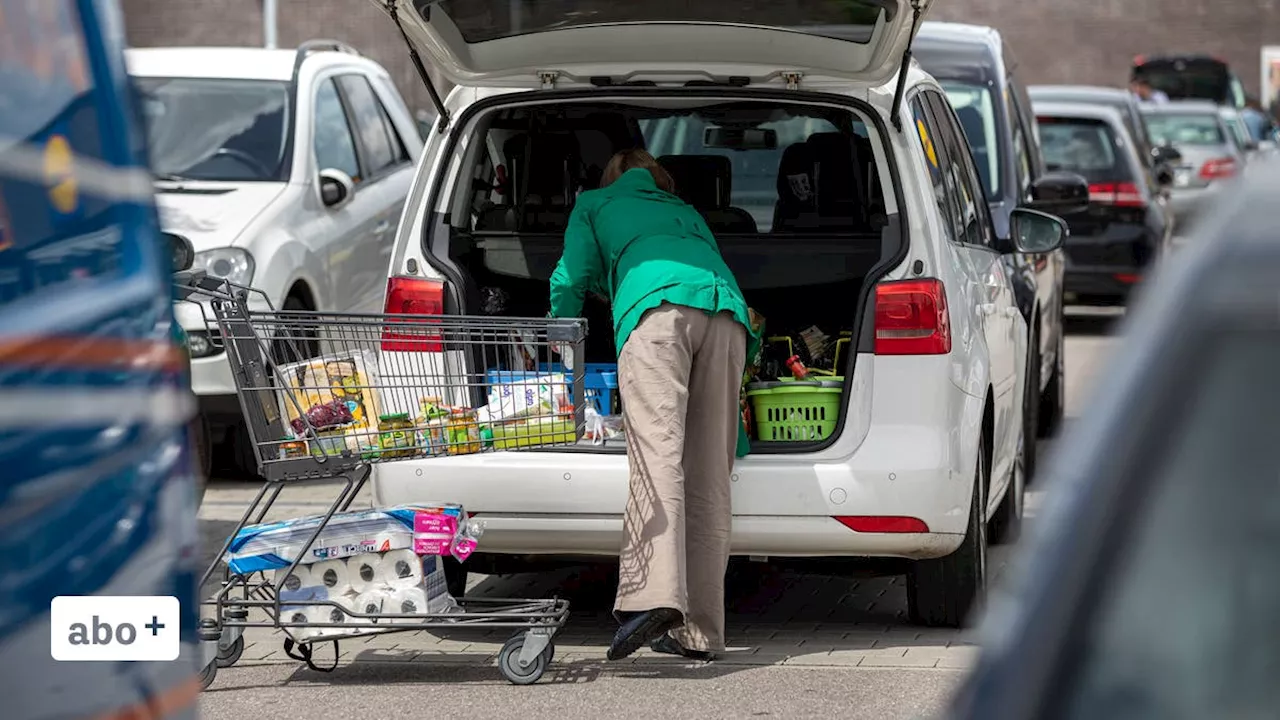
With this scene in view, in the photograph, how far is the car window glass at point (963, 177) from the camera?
7.44 m

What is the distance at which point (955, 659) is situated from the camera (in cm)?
661

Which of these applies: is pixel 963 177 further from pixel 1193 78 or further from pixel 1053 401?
pixel 1193 78

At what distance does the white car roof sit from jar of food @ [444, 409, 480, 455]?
5.37 meters

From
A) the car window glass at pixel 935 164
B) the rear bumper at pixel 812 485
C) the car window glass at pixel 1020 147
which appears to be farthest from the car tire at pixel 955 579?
the car window glass at pixel 1020 147

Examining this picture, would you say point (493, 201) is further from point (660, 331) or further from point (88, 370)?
point (88, 370)

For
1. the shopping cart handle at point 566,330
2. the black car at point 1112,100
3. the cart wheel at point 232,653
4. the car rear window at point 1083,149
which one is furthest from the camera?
the black car at point 1112,100

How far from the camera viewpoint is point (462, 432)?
20.2 ft

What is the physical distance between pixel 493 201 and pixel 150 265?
3.96m

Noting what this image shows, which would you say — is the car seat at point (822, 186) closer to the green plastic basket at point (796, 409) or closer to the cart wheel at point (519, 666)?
the green plastic basket at point (796, 409)

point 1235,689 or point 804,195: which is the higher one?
point 804,195

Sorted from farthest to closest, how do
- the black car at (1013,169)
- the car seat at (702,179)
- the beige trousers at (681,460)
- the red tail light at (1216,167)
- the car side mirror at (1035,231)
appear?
the red tail light at (1216,167)
the black car at (1013,169)
the car side mirror at (1035,231)
the car seat at (702,179)
the beige trousers at (681,460)

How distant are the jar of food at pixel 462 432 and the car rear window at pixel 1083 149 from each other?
1056 cm

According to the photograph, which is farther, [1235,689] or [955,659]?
[955,659]

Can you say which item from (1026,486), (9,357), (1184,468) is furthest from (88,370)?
(1026,486)
